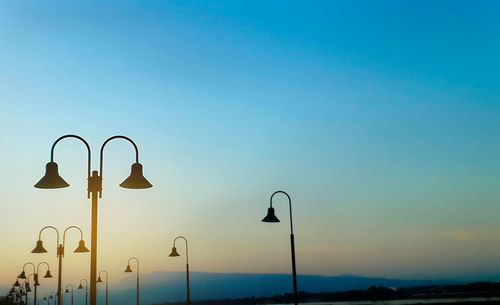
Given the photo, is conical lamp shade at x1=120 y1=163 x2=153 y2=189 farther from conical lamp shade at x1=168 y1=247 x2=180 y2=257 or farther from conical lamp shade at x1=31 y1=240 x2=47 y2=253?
conical lamp shade at x1=168 y1=247 x2=180 y2=257

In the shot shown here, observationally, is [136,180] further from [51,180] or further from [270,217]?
[270,217]

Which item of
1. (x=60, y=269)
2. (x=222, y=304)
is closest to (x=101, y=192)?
(x=60, y=269)

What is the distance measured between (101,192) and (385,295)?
15537cm

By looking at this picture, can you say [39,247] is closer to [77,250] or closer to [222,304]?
[77,250]

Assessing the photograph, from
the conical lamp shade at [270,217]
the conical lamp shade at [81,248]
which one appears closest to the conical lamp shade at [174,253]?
the conical lamp shade at [270,217]

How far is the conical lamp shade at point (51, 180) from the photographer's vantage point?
41.6 ft

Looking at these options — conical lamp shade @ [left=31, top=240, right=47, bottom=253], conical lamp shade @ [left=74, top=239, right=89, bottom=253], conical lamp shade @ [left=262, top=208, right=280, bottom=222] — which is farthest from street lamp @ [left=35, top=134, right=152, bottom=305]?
conical lamp shade @ [left=262, top=208, right=280, bottom=222]

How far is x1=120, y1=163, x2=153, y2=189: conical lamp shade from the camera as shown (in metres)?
12.9

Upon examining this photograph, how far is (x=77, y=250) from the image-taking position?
23.9 meters

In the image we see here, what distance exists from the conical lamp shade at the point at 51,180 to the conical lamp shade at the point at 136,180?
145 cm

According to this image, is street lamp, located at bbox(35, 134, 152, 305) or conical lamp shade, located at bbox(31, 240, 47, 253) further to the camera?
conical lamp shade, located at bbox(31, 240, 47, 253)

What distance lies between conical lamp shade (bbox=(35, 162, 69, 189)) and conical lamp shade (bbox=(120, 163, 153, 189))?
4.75ft

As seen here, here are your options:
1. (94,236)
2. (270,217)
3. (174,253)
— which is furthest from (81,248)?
(174,253)

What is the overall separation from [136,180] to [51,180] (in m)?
2.02
